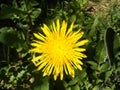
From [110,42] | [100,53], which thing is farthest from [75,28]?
[110,42]

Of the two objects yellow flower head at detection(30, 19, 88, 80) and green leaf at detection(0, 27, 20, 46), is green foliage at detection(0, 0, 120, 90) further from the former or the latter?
yellow flower head at detection(30, 19, 88, 80)

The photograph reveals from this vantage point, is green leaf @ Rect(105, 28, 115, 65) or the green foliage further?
the green foliage

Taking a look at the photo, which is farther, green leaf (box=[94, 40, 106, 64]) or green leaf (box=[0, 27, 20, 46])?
green leaf (box=[94, 40, 106, 64])

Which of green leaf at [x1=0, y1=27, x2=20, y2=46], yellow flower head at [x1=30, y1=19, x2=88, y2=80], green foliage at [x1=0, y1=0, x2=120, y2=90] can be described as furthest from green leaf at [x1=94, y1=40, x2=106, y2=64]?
green leaf at [x1=0, y1=27, x2=20, y2=46]

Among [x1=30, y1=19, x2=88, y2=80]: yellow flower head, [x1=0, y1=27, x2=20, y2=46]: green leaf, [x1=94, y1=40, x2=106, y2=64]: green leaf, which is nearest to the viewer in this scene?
[x1=30, y1=19, x2=88, y2=80]: yellow flower head

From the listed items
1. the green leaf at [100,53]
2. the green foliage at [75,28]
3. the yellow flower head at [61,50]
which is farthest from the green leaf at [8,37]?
the green leaf at [100,53]

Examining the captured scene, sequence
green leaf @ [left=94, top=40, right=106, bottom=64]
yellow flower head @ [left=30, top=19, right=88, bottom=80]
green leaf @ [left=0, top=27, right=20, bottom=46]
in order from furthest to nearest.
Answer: green leaf @ [left=94, top=40, right=106, bottom=64] < green leaf @ [left=0, top=27, right=20, bottom=46] < yellow flower head @ [left=30, top=19, right=88, bottom=80]

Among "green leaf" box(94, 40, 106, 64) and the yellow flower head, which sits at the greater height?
the yellow flower head

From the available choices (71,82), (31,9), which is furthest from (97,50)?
(31,9)

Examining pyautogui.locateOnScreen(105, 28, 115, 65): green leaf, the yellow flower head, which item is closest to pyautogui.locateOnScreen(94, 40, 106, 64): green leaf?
pyautogui.locateOnScreen(105, 28, 115, 65): green leaf
